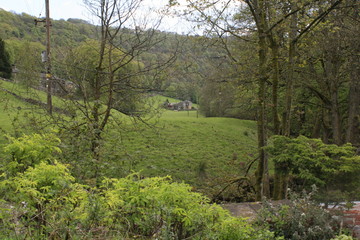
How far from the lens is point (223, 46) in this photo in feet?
32.4

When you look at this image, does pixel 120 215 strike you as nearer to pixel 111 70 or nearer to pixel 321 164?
pixel 321 164

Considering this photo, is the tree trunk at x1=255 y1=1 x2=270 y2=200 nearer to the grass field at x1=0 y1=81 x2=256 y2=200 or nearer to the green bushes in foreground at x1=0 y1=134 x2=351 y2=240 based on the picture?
the grass field at x1=0 y1=81 x2=256 y2=200

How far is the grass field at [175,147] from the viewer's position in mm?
7816

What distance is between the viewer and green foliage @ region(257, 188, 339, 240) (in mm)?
4047

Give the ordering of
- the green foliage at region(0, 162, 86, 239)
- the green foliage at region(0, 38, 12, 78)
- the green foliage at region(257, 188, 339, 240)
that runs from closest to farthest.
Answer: the green foliage at region(0, 162, 86, 239) < the green foliage at region(257, 188, 339, 240) < the green foliage at region(0, 38, 12, 78)

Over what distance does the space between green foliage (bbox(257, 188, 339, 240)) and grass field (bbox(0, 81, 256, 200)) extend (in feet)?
7.25

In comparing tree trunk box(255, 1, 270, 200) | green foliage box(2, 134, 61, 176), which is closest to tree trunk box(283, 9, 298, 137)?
tree trunk box(255, 1, 270, 200)

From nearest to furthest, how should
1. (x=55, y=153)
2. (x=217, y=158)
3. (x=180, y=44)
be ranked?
(x=55, y=153) → (x=180, y=44) → (x=217, y=158)

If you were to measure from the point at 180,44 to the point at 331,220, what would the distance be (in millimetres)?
5563

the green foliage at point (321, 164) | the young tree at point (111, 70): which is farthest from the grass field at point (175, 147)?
the green foliage at point (321, 164)

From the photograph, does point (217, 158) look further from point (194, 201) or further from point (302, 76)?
point (194, 201)

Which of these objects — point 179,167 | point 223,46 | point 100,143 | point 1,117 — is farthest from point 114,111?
point 1,117

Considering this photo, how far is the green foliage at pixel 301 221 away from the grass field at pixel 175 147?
2209mm

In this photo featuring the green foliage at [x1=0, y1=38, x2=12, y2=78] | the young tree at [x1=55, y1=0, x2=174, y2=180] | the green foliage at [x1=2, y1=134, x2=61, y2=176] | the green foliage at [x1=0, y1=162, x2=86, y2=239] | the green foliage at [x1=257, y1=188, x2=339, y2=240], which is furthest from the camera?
the green foliage at [x1=0, y1=38, x2=12, y2=78]
